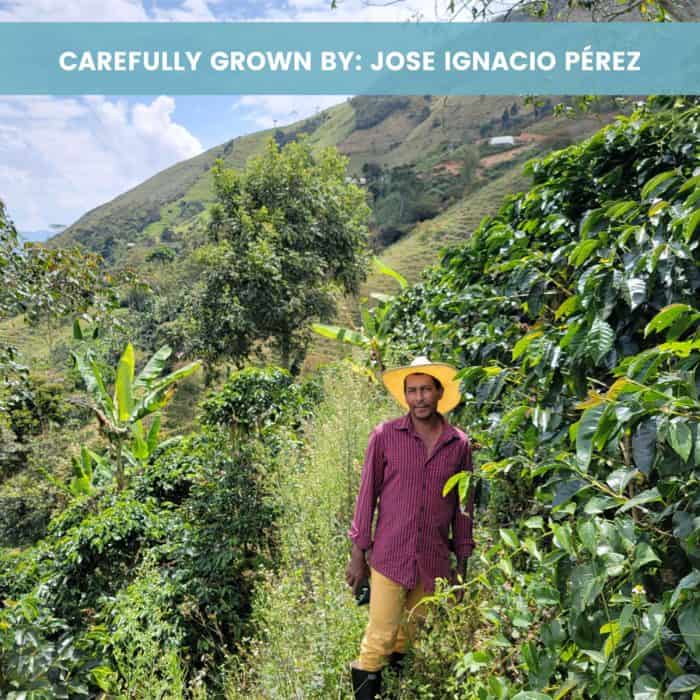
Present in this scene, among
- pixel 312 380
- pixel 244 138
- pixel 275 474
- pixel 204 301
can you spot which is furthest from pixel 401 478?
pixel 244 138

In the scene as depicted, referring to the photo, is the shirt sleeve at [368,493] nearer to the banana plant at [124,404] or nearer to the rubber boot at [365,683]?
the rubber boot at [365,683]

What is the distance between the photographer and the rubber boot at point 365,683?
260cm

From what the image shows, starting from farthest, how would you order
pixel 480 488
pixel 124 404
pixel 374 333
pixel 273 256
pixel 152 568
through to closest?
pixel 273 256, pixel 374 333, pixel 124 404, pixel 152 568, pixel 480 488

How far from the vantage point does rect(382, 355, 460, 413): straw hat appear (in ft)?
8.90

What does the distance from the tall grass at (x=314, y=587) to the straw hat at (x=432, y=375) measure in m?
1.09

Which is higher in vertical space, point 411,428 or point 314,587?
point 411,428

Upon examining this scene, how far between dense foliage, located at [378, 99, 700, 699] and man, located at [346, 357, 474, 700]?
0.22 m

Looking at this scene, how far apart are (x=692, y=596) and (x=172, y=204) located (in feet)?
322

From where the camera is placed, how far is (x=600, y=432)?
47.3 inches

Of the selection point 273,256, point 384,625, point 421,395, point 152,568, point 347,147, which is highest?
point 347,147

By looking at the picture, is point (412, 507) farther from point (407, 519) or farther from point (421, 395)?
point (421, 395)

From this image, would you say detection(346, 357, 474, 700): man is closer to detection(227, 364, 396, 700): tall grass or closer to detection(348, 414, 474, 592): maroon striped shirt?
detection(348, 414, 474, 592): maroon striped shirt

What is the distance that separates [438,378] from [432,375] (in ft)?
0.28

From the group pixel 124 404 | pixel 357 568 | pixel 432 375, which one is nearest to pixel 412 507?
pixel 357 568
